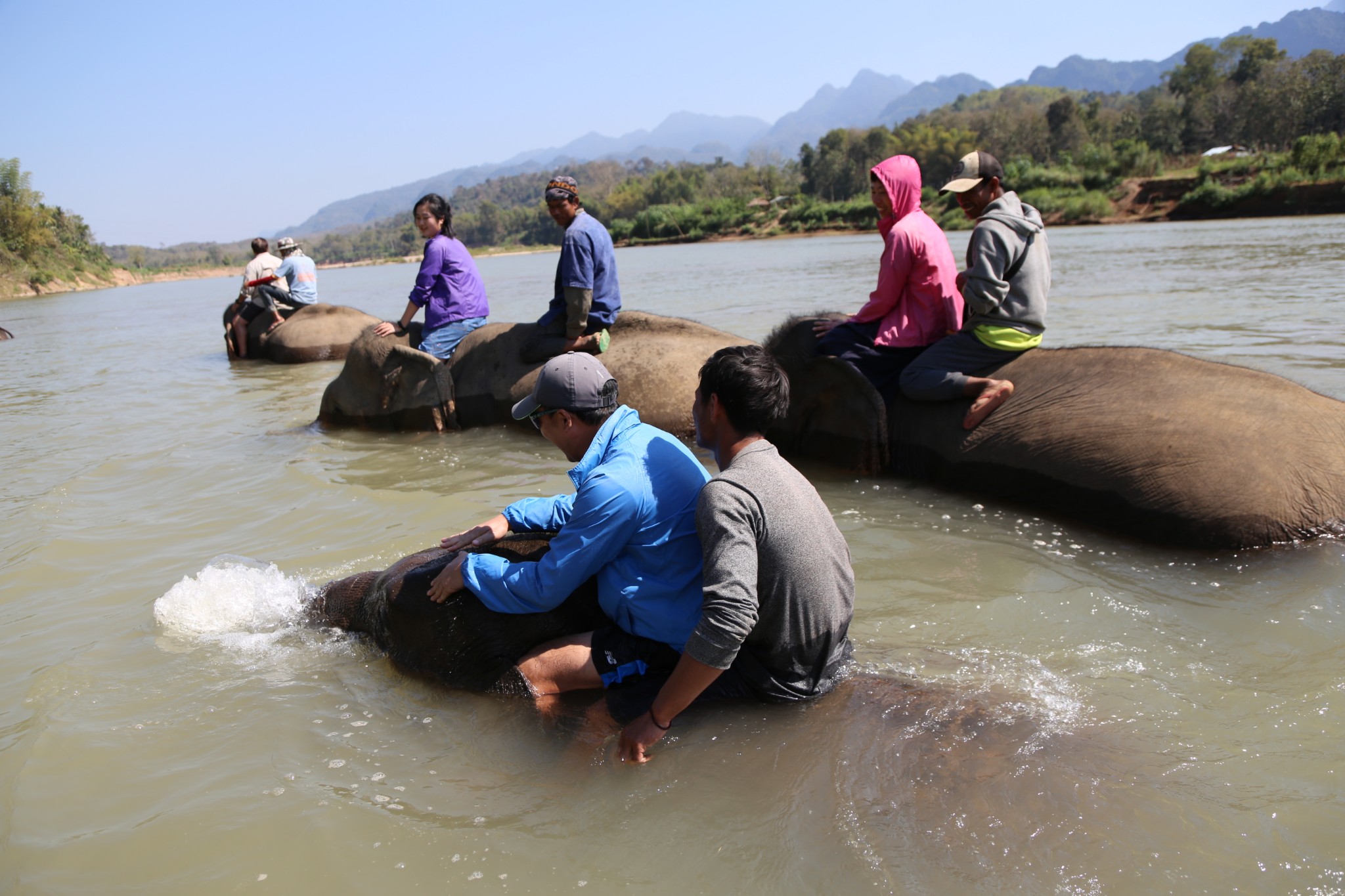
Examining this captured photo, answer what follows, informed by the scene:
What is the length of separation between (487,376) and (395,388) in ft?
3.17

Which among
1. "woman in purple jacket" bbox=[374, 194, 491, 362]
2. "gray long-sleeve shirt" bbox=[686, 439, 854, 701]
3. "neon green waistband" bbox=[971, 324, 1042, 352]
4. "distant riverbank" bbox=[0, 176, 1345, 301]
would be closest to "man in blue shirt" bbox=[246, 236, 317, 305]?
"woman in purple jacket" bbox=[374, 194, 491, 362]

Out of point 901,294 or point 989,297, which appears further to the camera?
point 901,294

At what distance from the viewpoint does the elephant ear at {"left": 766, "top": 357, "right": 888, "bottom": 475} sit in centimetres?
595

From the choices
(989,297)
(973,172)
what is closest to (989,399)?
(989,297)

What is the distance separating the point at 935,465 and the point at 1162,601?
71.4 inches

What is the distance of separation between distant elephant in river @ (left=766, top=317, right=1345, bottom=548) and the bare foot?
0.05 m

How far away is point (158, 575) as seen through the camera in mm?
5340

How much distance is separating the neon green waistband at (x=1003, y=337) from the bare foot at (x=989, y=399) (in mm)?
220

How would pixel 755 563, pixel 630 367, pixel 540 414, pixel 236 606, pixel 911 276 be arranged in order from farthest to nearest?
pixel 630 367, pixel 911 276, pixel 236 606, pixel 540 414, pixel 755 563

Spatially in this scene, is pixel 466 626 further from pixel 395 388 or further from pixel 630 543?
pixel 395 388

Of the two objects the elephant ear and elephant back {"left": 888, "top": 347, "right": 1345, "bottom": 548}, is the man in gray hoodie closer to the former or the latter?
elephant back {"left": 888, "top": 347, "right": 1345, "bottom": 548}

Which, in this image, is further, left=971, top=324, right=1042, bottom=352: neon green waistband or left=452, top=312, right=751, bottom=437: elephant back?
left=452, top=312, right=751, bottom=437: elephant back

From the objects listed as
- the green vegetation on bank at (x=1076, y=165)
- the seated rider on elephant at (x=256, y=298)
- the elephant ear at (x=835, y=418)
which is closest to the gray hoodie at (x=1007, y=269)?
the elephant ear at (x=835, y=418)

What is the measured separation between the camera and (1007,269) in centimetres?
524
